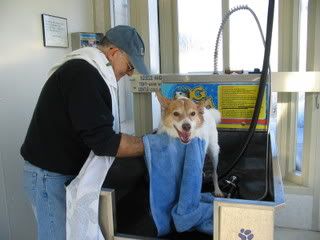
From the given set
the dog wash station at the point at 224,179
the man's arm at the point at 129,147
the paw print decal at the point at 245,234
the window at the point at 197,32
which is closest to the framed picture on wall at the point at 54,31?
the dog wash station at the point at 224,179

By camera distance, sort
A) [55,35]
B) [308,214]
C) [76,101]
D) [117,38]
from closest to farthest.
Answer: [76,101] < [117,38] < [55,35] < [308,214]

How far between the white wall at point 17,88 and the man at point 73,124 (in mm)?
443

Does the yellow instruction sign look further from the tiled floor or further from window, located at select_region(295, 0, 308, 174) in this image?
the tiled floor

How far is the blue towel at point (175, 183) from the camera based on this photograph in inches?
37.9

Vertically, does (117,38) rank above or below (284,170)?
above

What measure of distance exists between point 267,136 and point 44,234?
997mm

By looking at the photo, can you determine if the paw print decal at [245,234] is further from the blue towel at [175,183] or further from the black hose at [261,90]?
the black hose at [261,90]

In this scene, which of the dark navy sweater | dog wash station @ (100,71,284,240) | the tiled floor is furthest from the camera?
the tiled floor

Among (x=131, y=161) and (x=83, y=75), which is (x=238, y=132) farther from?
(x=83, y=75)

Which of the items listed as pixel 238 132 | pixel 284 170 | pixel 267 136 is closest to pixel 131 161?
pixel 238 132

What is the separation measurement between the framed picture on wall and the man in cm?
65

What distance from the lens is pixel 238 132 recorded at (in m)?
1.53

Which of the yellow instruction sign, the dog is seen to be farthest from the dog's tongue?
the yellow instruction sign

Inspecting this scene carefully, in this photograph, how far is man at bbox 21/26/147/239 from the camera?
0.95m
